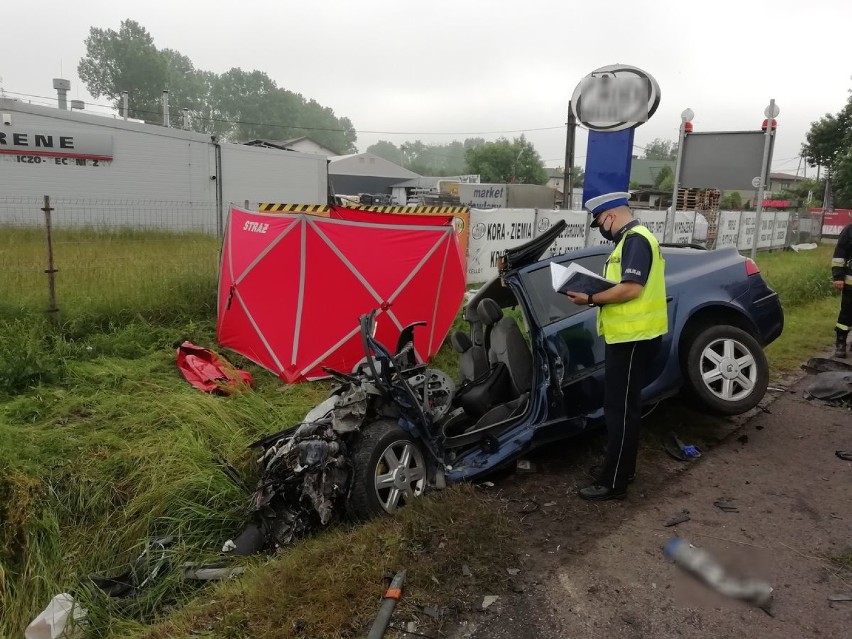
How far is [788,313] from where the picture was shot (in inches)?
379

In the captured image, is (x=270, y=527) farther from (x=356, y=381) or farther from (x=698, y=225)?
(x=698, y=225)

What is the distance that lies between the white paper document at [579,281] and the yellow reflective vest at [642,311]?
135 mm

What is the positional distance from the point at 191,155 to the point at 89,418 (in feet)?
65.4

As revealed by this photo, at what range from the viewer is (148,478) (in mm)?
4273

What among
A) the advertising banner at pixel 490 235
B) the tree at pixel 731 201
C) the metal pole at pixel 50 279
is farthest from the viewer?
the tree at pixel 731 201

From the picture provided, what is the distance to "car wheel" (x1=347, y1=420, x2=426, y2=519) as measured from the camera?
3.57 meters

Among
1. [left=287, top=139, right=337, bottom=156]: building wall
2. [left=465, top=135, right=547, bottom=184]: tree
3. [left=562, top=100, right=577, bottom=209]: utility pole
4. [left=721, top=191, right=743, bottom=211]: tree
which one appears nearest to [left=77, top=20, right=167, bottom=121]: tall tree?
[left=287, top=139, right=337, bottom=156]: building wall

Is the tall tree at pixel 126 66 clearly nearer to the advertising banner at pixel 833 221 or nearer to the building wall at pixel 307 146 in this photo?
the building wall at pixel 307 146

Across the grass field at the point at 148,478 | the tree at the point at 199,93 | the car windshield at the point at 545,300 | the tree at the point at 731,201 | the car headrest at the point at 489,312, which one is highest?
the tree at the point at 199,93

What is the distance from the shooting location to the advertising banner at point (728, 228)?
62.4 feet

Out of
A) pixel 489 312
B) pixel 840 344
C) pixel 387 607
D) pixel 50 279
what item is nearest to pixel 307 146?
pixel 50 279

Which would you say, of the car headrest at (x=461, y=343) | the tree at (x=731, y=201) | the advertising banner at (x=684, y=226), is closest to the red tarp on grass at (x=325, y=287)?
the car headrest at (x=461, y=343)

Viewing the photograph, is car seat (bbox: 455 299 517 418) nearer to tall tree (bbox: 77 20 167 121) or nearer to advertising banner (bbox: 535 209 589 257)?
advertising banner (bbox: 535 209 589 257)

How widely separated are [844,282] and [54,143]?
2185 centimetres
